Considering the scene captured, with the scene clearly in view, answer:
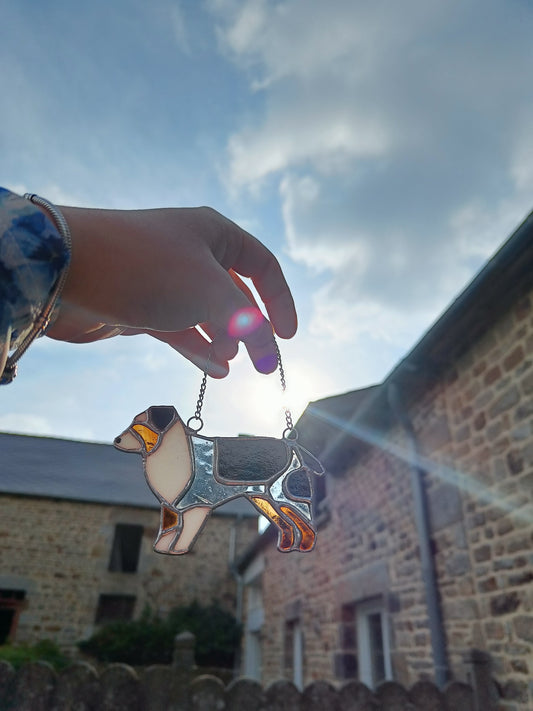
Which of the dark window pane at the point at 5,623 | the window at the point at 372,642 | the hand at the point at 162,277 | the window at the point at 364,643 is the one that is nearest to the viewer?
the hand at the point at 162,277

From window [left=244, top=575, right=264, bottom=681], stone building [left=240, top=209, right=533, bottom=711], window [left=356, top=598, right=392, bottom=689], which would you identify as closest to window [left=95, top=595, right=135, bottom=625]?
window [left=244, top=575, right=264, bottom=681]

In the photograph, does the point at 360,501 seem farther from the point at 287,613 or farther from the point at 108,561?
the point at 108,561

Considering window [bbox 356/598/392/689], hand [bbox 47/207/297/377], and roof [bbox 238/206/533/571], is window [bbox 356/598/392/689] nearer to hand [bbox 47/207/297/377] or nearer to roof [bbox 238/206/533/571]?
roof [bbox 238/206/533/571]

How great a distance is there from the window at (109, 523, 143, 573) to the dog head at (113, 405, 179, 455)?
14.6 metres

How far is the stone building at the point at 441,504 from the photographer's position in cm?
337

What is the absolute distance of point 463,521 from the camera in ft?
12.9

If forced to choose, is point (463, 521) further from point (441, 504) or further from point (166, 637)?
point (166, 637)

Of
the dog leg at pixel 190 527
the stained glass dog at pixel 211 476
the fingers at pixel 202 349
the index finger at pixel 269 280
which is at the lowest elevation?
the dog leg at pixel 190 527

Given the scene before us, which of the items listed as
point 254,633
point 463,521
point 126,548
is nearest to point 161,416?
point 463,521

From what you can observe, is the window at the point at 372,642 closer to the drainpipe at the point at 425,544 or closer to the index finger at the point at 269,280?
the drainpipe at the point at 425,544

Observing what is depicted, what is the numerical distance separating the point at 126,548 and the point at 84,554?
1990 mm

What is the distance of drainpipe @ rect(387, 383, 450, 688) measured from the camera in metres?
3.97

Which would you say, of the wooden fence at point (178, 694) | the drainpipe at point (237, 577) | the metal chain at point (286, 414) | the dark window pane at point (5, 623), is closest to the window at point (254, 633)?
the drainpipe at point (237, 577)

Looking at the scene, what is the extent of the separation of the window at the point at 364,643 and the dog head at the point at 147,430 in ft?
16.7
